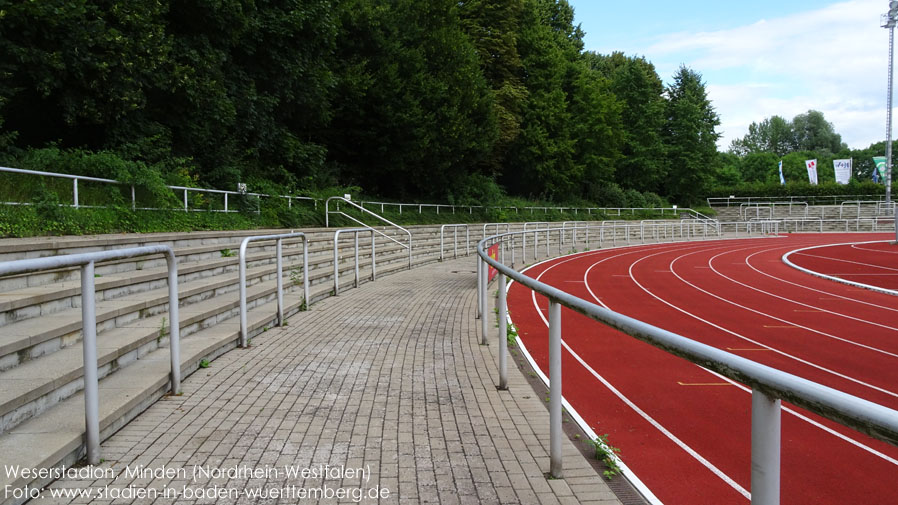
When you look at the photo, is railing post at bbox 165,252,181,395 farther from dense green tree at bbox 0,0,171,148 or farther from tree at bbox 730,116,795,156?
tree at bbox 730,116,795,156

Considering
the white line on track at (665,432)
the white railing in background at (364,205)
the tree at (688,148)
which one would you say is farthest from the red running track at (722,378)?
the tree at (688,148)

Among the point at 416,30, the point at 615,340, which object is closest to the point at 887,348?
the point at 615,340

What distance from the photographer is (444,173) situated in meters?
33.6

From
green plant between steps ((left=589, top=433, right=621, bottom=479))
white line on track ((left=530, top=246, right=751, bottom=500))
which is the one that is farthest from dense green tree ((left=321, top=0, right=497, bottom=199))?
green plant between steps ((left=589, top=433, right=621, bottom=479))

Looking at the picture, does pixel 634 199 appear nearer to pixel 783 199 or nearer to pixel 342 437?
pixel 783 199

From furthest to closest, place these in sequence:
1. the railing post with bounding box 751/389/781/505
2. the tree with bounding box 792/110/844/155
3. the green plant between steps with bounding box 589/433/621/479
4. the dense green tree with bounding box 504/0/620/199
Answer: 1. the tree with bounding box 792/110/844/155
2. the dense green tree with bounding box 504/0/620/199
3. the green plant between steps with bounding box 589/433/621/479
4. the railing post with bounding box 751/389/781/505

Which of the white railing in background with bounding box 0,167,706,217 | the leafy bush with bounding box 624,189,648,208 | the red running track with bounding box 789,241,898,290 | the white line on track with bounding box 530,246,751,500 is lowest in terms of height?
the red running track with bounding box 789,241,898,290

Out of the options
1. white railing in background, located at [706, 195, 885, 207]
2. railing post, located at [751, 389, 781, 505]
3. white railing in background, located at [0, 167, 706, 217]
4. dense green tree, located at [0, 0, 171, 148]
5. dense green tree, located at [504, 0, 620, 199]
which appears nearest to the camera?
railing post, located at [751, 389, 781, 505]

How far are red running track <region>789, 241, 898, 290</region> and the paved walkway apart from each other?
14.9m

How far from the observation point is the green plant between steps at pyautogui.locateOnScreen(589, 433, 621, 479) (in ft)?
12.0

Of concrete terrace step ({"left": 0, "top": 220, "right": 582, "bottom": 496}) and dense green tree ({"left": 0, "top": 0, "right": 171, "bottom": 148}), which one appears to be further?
dense green tree ({"left": 0, "top": 0, "right": 171, "bottom": 148})

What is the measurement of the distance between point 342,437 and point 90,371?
61.4 inches

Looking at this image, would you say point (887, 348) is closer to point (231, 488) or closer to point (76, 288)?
point (231, 488)

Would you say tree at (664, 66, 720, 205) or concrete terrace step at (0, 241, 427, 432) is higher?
tree at (664, 66, 720, 205)
